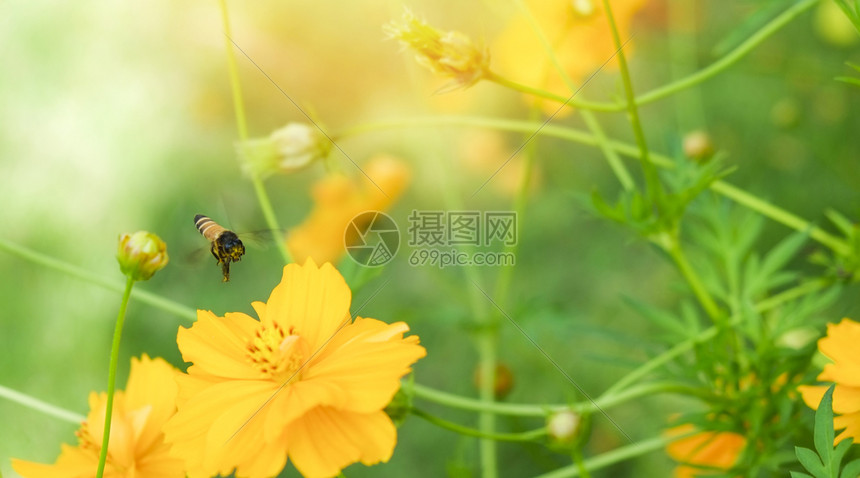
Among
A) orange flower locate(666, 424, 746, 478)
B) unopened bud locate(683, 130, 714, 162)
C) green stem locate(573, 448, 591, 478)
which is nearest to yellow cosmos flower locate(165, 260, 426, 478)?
green stem locate(573, 448, 591, 478)

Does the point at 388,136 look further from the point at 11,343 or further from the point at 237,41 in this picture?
the point at 11,343

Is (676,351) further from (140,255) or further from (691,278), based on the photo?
(140,255)

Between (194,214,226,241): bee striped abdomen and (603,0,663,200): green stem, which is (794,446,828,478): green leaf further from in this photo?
(194,214,226,241): bee striped abdomen

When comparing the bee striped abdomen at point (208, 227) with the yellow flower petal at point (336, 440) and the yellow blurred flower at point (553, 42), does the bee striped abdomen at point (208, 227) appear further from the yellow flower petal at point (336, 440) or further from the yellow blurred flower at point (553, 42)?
the yellow blurred flower at point (553, 42)

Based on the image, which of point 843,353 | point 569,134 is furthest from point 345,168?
point 843,353

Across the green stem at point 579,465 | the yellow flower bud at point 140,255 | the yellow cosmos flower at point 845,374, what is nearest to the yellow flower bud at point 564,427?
the green stem at point 579,465
